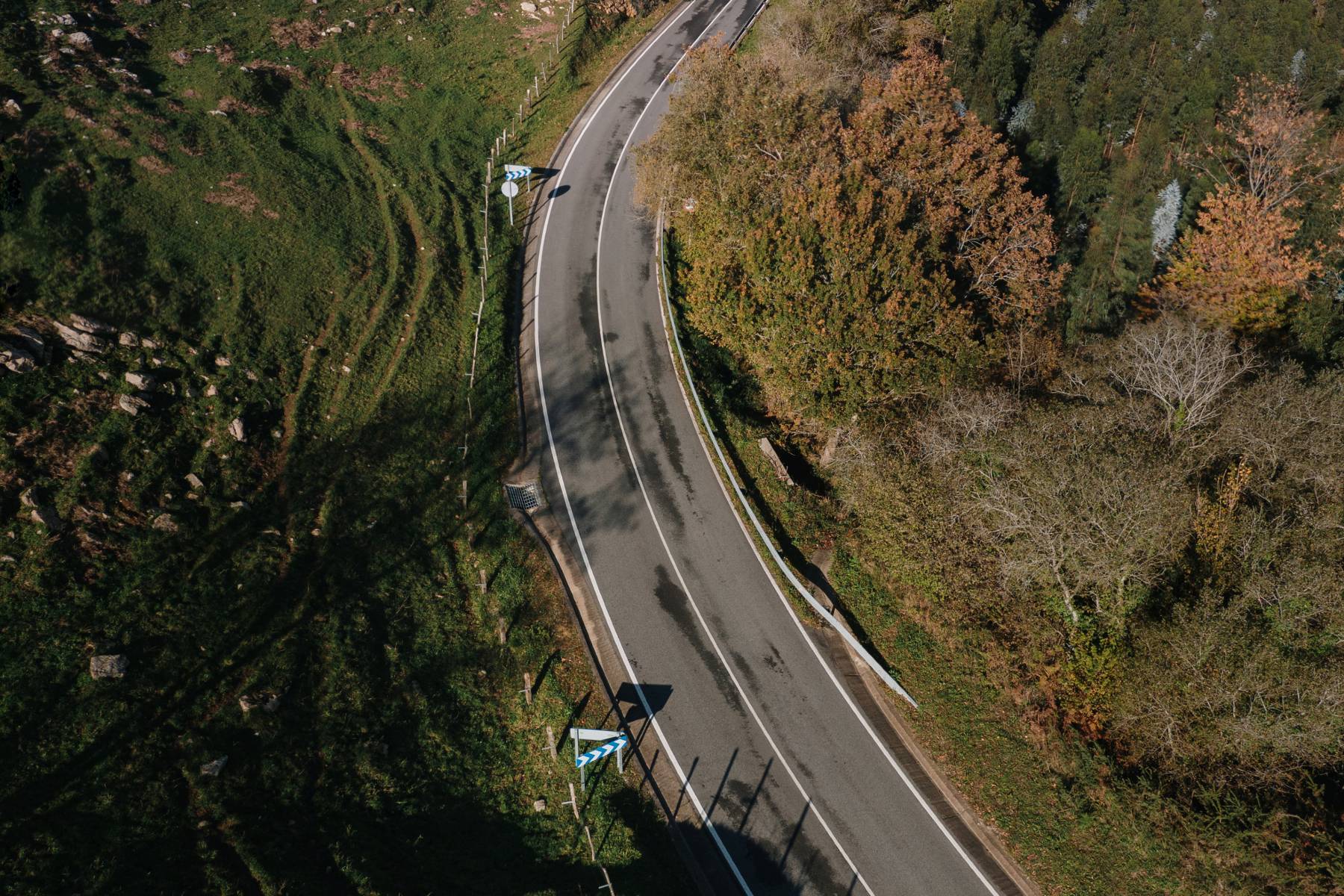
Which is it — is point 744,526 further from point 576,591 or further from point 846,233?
point 846,233

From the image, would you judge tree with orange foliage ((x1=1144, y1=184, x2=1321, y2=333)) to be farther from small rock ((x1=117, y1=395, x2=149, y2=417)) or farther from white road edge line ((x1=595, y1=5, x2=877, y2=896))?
small rock ((x1=117, y1=395, x2=149, y2=417))

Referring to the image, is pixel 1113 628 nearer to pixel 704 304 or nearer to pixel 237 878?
pixel 704 304

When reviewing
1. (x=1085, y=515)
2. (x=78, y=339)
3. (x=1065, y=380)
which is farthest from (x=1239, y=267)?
(x=78, y=339)

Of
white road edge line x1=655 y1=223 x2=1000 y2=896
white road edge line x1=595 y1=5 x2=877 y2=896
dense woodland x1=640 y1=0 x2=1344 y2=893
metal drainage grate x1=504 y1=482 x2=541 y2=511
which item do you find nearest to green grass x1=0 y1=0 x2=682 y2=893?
metal drainage grate x1=504 y1=482 x2=541 y2=511

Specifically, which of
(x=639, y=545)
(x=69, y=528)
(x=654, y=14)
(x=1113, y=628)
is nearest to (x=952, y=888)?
(x=1113, y=628)

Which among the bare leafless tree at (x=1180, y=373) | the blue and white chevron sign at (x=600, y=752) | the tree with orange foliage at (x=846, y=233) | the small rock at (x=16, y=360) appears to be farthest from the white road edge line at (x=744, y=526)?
the small rock at (x=16, y=360)
